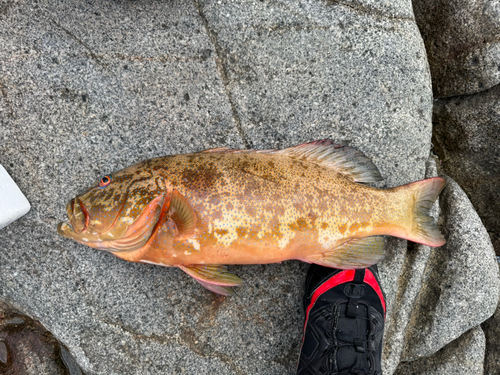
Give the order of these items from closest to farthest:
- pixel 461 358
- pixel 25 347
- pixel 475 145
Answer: pixel 25 347 < pixel 461 358 < pixel 475 145

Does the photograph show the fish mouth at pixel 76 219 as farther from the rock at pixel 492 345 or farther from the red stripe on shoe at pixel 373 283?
the rock at pixel 492 345

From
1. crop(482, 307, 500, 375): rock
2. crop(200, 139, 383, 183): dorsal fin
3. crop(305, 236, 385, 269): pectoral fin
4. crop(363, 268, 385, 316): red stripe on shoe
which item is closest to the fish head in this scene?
crop(200, 139, 383, 183): dorsal fin

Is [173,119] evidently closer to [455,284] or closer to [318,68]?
[318,68]

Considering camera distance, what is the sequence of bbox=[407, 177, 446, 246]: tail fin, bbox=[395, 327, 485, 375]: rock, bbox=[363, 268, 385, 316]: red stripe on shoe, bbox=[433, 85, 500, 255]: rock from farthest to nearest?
1. bbox=[433, 85, 500, 255]: rock
2. bbox=[395, 327, 485, 375]: rock
3. bbox=[363, 268, 385, 316]: red stripe on shoe
4. bbox=[407, 177, 446, 246]: tail fin

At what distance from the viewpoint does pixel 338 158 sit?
2.57m

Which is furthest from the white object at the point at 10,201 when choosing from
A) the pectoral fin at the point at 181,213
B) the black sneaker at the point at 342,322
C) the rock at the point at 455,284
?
the rock at the point at 455,284

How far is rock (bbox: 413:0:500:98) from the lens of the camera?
3010 mm

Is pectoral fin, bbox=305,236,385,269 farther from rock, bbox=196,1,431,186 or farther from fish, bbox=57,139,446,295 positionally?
rock, bbox=196,1,431,186

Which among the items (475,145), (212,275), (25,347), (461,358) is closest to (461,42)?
(475,145)

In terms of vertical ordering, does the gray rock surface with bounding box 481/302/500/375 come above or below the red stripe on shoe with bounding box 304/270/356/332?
below

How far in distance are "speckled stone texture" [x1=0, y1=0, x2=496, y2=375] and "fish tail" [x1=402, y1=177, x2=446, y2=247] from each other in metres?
0.36

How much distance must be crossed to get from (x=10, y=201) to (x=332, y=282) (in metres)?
2.50

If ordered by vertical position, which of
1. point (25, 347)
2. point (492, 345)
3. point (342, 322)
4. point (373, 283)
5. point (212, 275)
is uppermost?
point (212, 275)

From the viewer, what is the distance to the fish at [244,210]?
2.25 meters
